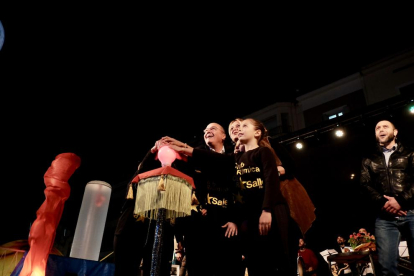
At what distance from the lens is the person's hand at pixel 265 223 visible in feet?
6.53

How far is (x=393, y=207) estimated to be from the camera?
2566mm

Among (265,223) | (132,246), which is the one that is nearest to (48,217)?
(132,246)

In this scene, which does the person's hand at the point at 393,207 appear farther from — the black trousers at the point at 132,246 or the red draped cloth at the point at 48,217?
the red draped cloth at the point at 48,217

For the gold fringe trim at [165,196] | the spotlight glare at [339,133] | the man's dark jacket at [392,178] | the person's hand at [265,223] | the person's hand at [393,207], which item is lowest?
the person's hand at [265,223]

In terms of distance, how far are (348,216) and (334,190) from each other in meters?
0.94

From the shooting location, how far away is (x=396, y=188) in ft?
8.97

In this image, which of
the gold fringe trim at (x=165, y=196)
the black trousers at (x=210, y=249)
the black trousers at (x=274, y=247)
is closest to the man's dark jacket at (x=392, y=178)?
the black trousers at (x=274, y=247)

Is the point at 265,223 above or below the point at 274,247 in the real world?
above

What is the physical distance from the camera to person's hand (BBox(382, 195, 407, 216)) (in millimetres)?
2551

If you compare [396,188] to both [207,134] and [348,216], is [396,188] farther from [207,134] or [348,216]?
[348,216]

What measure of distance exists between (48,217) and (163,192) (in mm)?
1727

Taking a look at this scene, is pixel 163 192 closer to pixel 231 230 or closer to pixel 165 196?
pixel 165 196

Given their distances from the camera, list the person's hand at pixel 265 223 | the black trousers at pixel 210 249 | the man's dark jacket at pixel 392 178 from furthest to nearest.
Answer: the man's dark jacket at pixel 392 178 → the black trousers at pixel 210 249 → the person's hand at pixel 265 223

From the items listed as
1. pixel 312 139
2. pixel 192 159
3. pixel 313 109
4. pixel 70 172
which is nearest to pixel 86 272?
pixel 70 172
